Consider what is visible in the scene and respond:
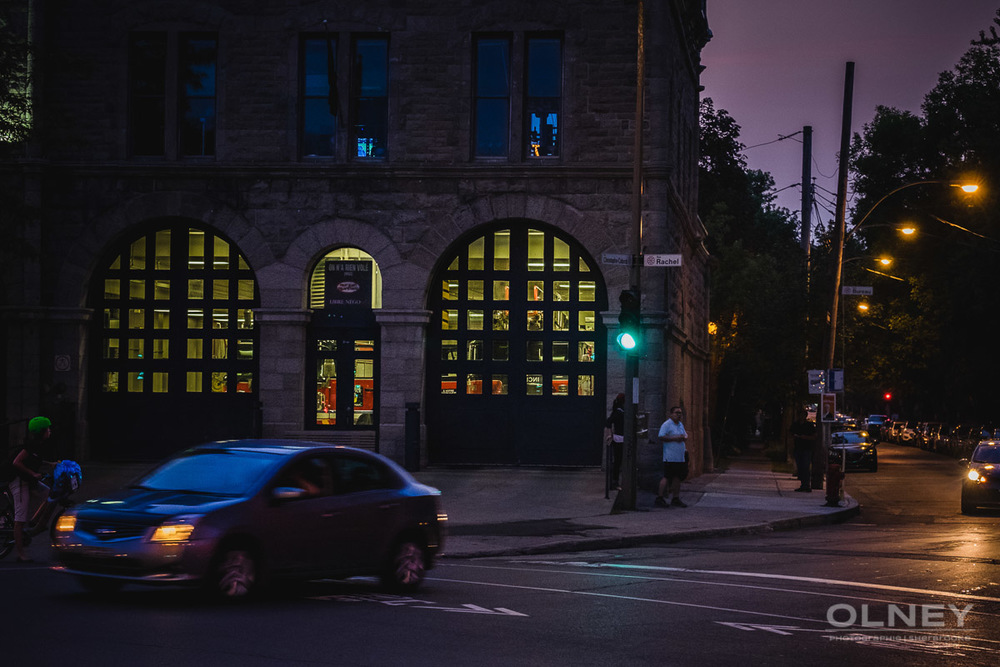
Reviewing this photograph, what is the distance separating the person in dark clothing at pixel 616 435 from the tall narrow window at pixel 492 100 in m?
6.50

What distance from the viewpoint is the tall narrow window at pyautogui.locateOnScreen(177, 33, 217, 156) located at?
94.2 feet

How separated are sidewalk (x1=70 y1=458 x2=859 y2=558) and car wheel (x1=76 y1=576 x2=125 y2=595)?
5.83 meters

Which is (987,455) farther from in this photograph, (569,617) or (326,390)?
(569,617)

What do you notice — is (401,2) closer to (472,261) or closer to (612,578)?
(472,261)

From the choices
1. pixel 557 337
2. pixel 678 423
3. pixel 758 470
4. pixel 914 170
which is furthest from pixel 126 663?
pixel 914 170

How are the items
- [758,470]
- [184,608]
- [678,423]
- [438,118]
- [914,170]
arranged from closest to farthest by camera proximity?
[184,608] → [678,423] → [438,118] → [758,470] → [914,170]

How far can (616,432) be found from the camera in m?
25.0

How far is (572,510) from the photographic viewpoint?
22.7 metres

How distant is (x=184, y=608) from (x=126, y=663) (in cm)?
256

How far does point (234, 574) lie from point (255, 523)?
47cm

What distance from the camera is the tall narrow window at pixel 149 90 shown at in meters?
28.7

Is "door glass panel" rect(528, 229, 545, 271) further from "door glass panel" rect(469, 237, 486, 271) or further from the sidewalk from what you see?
the sidewalk

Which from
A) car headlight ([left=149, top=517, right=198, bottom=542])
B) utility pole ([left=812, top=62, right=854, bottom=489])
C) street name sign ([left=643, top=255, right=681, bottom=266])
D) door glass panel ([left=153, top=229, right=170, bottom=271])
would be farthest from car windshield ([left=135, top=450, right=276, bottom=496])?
utility pole ([left=812, top=62, right=854, bottom=489])

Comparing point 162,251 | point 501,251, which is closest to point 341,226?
point 501,251
